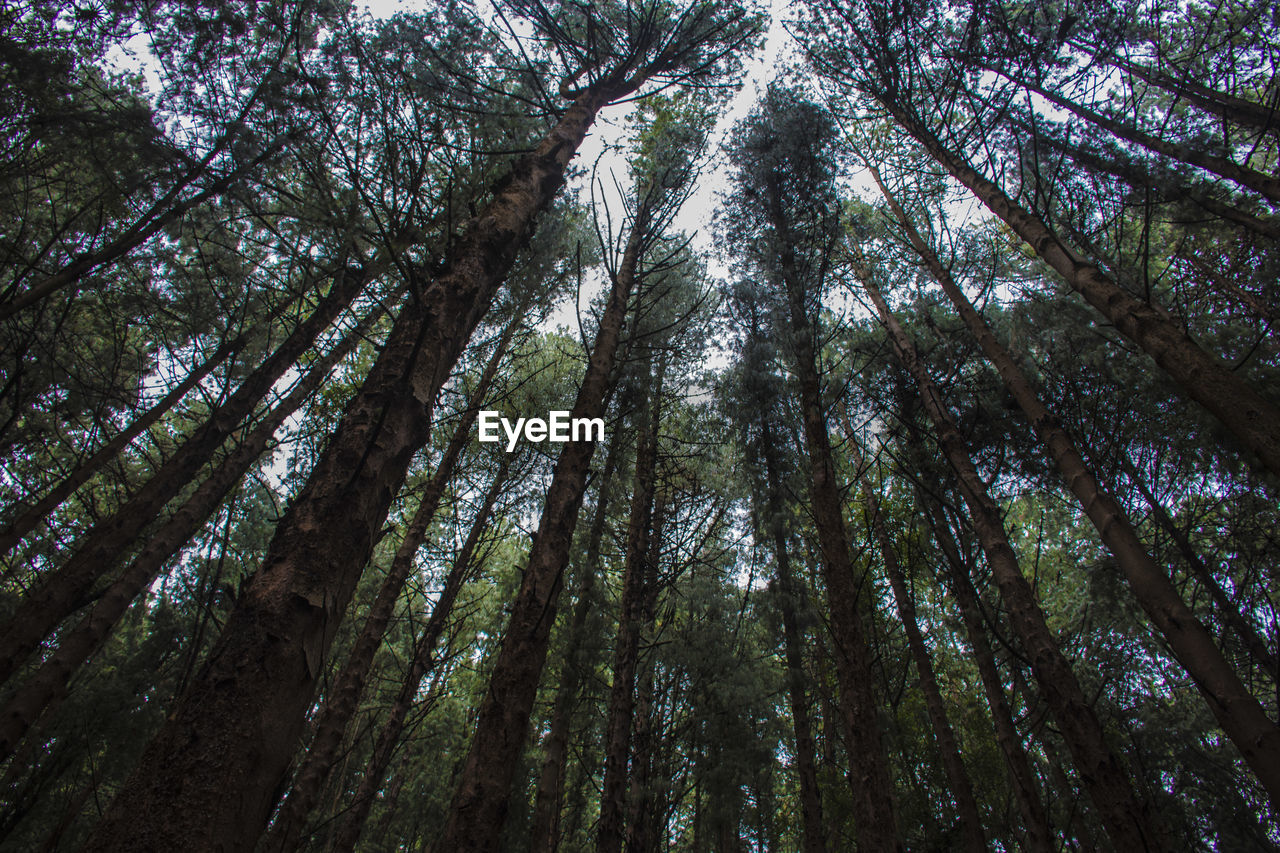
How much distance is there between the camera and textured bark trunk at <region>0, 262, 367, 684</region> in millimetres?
4586

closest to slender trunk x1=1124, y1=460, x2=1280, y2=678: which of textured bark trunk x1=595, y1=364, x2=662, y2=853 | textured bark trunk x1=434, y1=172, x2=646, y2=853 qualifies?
textured bark trunk x1=595, y1=364, x2=662, y2=853

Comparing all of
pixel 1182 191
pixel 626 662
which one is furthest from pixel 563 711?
pixel 1182 191

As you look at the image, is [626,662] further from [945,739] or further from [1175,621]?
[1175,621]

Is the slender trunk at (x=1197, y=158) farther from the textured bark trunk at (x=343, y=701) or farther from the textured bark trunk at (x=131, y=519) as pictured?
the textured bark trunk at (x=131, y=519)

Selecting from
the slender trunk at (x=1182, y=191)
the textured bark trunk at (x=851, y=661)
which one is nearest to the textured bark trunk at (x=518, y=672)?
the textured bark trunk at (x=851, y=661)

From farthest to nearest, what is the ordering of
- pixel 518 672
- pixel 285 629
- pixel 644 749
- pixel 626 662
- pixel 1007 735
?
pixel 644 749 < pixel 626 662 < pixel 1007 735 < pixel 518 672 < pixel 285 629

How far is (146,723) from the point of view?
32.0ft

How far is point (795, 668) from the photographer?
794 cm

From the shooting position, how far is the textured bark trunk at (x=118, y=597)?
13.9 feet

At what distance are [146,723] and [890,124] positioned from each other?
1867 centimetres

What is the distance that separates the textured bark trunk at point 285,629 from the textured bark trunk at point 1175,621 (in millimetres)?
4734

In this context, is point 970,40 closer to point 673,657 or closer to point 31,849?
point 673,657

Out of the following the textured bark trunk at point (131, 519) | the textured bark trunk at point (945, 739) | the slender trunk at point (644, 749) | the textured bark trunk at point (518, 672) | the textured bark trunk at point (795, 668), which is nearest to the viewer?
the textured bark trunk at point (518, 672)

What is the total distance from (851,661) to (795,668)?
4.04 metres
